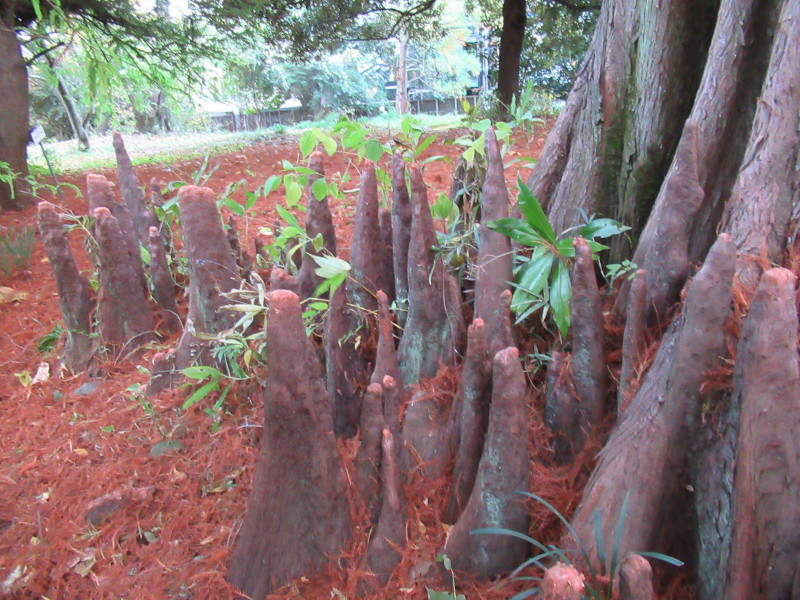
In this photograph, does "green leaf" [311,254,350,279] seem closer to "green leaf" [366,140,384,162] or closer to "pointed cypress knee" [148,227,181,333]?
"green leaf" [366,140,384,162]

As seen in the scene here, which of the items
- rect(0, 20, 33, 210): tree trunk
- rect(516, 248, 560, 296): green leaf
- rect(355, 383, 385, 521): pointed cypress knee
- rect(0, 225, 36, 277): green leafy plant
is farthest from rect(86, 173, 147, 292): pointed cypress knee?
rect(0, 20, 33, 210): tree trunk

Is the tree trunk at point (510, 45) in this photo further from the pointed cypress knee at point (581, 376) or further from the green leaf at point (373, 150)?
the pointed cypress knee at point (581, 376)

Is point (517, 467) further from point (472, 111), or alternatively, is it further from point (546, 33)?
point (546, 33)

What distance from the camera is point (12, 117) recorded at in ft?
17.9

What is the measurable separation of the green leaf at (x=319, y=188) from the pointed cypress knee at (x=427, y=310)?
19.1 inches

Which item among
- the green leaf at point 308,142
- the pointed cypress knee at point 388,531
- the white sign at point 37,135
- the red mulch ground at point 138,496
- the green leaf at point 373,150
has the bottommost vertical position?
the red mulch ground at point 138,496

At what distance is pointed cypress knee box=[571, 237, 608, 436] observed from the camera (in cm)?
154

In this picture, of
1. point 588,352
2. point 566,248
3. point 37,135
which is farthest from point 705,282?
point 37,135

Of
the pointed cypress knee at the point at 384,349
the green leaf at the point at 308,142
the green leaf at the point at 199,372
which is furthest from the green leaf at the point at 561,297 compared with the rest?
the green leaf at the point at 199,372

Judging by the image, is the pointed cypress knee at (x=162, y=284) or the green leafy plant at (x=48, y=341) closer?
the pointed cypress knee at (x=162, y=284)

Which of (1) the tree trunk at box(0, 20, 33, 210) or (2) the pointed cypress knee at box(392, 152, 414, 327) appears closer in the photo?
(2) the pointed cypress knee at box(392, 152, 414, 327)

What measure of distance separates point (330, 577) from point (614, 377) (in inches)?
42.3

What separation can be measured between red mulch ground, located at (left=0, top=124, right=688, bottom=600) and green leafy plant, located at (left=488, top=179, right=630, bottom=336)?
12.5 inches

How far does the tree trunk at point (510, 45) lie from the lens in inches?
328
